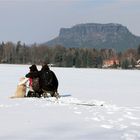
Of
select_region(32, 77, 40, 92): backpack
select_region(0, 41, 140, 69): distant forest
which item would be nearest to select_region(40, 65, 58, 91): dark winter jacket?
select_region(32, 77, 40, 92): backpack

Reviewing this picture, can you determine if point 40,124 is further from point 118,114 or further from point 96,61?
point 96,61

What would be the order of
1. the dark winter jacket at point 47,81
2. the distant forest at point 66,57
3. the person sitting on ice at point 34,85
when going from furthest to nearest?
the distant forest at point 66,57, the person sitting on ice at point 34,85, the dark winter jacket at point 47,81

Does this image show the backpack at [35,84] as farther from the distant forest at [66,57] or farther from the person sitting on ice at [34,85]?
the distant forest at [66,57]

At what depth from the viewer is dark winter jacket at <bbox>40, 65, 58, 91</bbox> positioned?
14.1 meters

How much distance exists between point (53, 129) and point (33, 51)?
141 m

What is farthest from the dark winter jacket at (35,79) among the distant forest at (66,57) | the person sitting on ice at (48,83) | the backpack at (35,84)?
the distant forest at (66,57)

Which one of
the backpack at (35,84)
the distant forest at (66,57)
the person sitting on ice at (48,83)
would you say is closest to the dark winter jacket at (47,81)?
the person sitting on ice at (48,83)

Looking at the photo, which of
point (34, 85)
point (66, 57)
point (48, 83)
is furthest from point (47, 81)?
point (66, 57)

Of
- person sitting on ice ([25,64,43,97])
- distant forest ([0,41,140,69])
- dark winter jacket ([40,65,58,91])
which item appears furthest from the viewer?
distant forest ([0,41,140,69])

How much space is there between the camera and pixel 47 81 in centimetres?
1415

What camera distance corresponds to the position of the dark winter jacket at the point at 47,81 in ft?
46.3

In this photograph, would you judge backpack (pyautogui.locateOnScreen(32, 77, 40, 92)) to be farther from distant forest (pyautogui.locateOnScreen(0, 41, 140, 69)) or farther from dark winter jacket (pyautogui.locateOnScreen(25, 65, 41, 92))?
distant forest (pyautogui.locateOnScreen(0, 41, 140, 69))

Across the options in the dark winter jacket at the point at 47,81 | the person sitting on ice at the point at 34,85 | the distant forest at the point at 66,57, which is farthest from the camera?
the distant forest at the point at 66,57

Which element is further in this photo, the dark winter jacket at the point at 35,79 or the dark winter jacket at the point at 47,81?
the dark winter jacket at the point at 35,79
